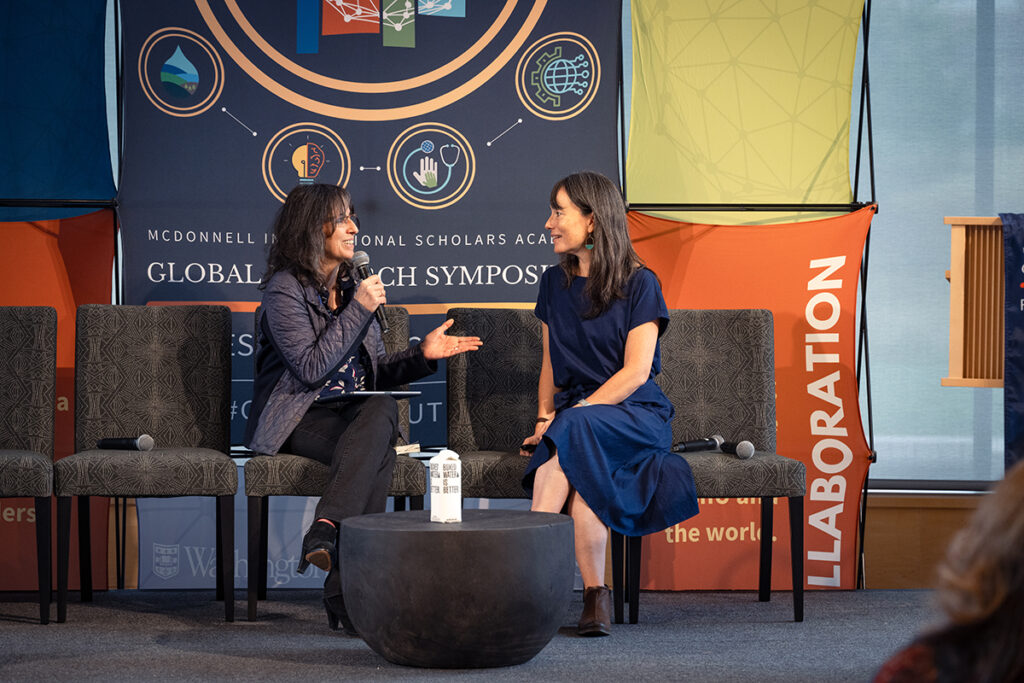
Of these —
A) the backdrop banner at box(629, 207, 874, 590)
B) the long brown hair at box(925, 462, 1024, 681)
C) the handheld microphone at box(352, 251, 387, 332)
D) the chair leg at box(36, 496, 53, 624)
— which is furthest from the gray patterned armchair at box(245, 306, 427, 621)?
the long brown hair at box(925, 462, 1024, 681)

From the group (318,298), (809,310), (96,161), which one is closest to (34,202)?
(96,161)

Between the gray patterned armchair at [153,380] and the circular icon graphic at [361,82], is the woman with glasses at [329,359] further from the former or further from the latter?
the circular icon graphic at [361,82]

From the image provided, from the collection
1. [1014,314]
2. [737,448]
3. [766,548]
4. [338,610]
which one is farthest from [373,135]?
[1014,314]

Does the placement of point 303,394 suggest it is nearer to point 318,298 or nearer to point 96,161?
point 318,298

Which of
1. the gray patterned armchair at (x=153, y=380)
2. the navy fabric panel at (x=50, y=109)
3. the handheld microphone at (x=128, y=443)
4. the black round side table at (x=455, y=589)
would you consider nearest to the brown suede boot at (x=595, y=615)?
the black round side table at (x=455, y=589)

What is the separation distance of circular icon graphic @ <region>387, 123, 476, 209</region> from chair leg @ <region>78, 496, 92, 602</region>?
147 centimetres

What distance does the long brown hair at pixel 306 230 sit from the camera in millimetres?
3197

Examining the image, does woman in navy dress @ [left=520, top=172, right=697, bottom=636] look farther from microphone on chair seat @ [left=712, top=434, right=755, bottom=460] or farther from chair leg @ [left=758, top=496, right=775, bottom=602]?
chair leg @ [left=758, top=496, right=775, bottom=602]

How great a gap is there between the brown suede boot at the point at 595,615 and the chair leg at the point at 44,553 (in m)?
1.48

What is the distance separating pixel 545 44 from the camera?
3779 mm

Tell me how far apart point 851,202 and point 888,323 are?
48cm

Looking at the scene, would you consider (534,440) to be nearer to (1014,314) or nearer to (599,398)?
(599,398)

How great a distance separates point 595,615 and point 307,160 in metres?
1.90

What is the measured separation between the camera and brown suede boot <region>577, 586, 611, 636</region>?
2791 mm
